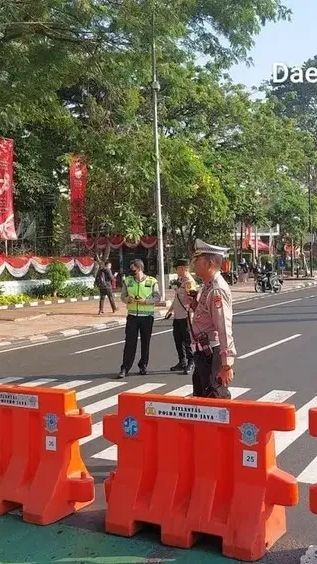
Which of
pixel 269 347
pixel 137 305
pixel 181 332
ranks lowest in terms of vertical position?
pixel 269 347

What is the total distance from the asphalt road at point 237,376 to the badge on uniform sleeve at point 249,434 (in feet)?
2.20

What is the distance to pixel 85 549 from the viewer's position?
4.18 metres

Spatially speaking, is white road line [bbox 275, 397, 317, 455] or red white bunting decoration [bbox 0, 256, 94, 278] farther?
red white bunting decoration [bbox 0, 256, 94, 278]

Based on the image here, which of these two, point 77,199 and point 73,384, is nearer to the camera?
point 73,384

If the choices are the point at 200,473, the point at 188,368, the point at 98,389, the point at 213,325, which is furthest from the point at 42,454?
the point at 188,368

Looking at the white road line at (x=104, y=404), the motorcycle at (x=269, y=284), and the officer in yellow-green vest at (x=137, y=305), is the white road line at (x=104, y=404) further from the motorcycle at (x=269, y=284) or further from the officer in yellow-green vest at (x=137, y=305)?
the motorcycle at (x=269, y=284)

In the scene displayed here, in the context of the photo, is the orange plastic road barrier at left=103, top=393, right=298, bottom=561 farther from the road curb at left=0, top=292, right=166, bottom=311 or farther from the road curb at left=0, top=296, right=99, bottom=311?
the road curb at left=0, top=296, right=99, bottom=311

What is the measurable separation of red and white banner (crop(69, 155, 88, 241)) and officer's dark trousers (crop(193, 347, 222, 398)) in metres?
20.4

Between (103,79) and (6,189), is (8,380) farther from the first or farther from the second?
(6,189)

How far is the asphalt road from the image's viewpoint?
485 centimetres

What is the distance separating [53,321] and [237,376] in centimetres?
1033

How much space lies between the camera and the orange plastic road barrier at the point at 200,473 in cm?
405

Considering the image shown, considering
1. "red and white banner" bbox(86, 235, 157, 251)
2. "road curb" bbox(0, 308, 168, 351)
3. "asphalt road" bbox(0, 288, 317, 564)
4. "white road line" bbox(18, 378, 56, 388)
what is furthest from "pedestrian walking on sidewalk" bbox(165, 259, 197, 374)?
"red and white banner" bbox(86, 235, 157, 251)

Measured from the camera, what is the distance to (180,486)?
4367 millimetres
